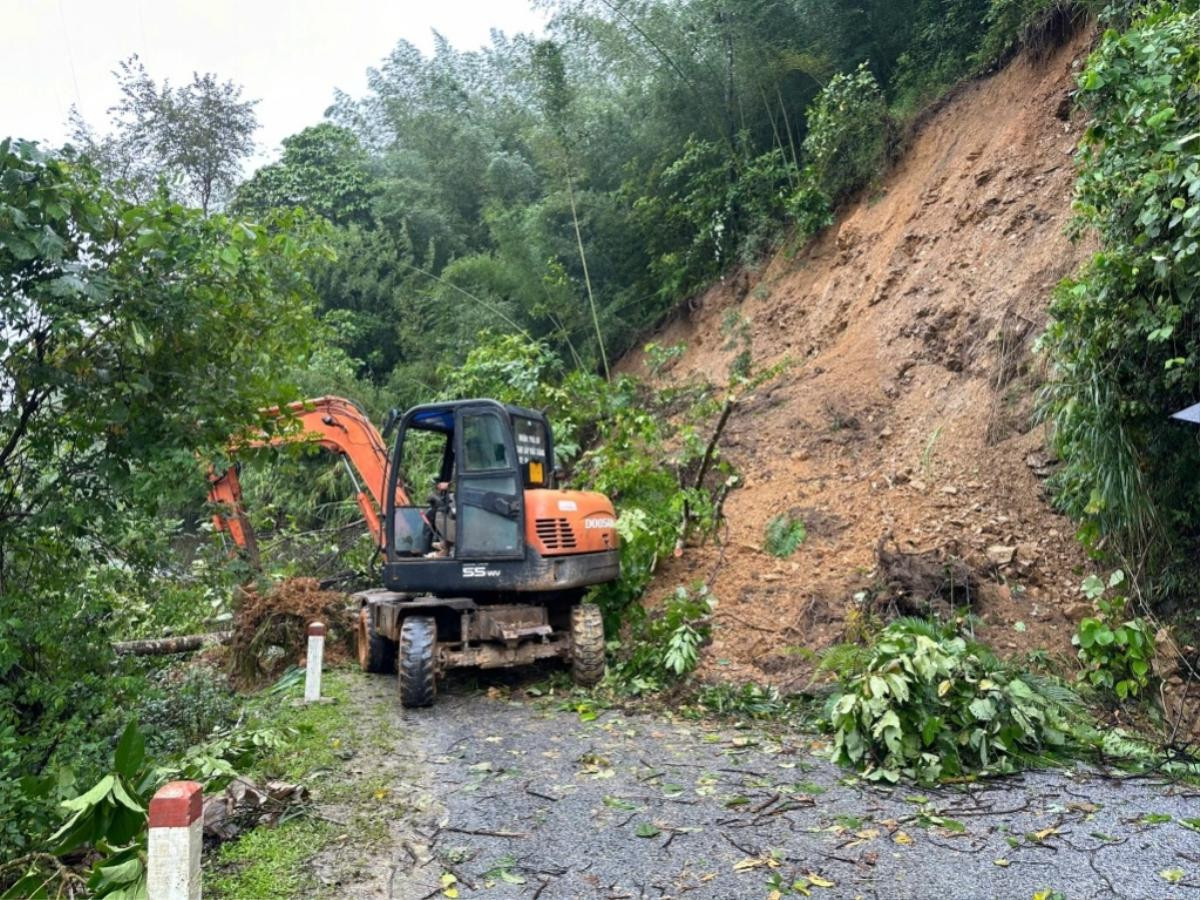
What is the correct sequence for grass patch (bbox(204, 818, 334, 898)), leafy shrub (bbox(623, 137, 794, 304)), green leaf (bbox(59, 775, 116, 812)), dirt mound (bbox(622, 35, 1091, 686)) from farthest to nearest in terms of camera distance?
leafy shrub (bbox(623, 137, 794, 304)), dirt mound (bbox(622, 35, 1091, 686)), grass patch (bbox(204, 818, 334, 898)), green leaf (bbox(59, 775, 116, 812))

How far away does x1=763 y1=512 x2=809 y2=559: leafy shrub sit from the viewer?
29.3ft

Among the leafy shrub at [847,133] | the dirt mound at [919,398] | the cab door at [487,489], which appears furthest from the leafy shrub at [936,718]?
the leafy shrub at [847,133]

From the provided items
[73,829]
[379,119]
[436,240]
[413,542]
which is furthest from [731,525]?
[379,119]

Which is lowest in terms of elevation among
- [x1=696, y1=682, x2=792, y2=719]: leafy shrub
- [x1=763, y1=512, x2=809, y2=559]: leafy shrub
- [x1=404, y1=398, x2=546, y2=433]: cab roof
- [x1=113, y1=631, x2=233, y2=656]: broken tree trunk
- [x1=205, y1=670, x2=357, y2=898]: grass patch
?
[x1=696, y1=682, x2=792, y2=719]: leafy shrub

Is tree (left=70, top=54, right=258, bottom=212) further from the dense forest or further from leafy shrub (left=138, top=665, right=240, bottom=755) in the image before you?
leafy shrub (left=138, top=665, right=240, bottom=755)

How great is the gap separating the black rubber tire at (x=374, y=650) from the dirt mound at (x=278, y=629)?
2.15 feet

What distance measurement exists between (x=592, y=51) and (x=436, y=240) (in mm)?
5874

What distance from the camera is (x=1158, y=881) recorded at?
12.5 feet

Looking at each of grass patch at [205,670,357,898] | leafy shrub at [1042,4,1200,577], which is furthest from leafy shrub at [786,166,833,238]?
grass patch at [205,670,357,898]

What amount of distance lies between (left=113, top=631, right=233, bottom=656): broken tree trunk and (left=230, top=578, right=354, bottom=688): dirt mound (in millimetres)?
352

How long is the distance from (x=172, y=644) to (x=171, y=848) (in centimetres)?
717

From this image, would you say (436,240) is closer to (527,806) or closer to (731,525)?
(731,525)

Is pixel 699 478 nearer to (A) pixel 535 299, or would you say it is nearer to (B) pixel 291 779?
(B) pixel 291 779

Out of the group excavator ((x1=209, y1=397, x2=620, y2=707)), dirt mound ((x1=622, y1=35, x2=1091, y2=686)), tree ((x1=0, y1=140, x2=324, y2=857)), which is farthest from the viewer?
dirt mound ((x1=622, y1=35, x2=1091, y2=686))
